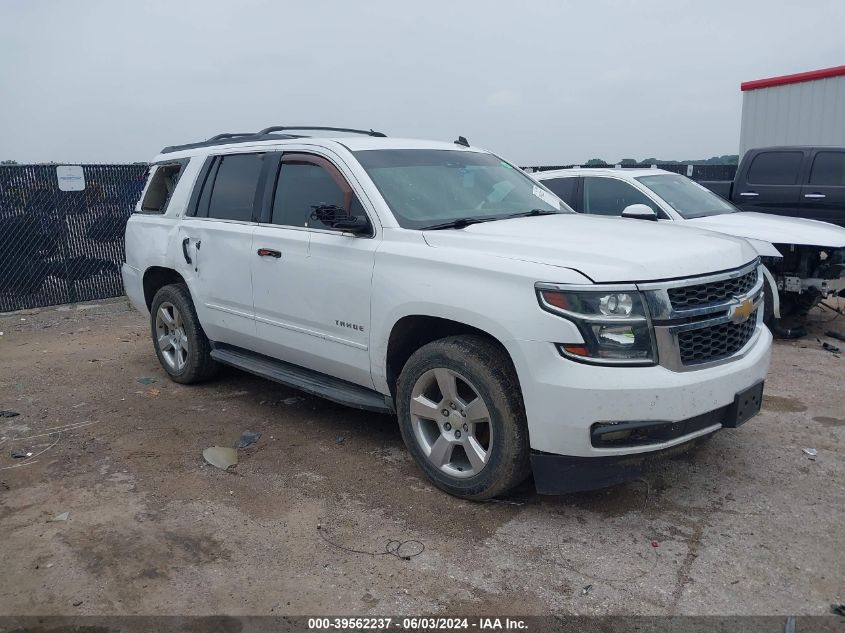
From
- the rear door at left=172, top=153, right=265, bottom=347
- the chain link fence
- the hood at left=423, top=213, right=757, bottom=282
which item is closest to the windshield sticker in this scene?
the hood at left=423, top=213, right=757, bottom=282

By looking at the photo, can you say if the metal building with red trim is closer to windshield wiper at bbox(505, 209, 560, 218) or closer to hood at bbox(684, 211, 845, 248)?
hood at bbox(684, 211, 845, 248)

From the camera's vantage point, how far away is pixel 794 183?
32.1ft

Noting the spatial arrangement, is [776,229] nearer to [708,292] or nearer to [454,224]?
[708,292]

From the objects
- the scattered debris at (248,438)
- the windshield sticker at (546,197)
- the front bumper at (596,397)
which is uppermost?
the windshield sticker at (546,197)

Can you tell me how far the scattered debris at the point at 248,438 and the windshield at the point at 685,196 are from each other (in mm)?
5066

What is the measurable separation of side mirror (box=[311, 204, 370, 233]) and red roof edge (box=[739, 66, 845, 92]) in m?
13.0

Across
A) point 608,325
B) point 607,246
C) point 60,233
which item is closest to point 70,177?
point 60,233

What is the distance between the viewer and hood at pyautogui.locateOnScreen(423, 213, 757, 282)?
3352 millimetres

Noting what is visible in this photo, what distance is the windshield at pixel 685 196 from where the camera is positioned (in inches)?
308

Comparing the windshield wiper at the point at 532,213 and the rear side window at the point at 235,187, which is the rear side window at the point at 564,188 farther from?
the rear side window at the point at 235,187

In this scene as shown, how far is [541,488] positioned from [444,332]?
3.37 ft

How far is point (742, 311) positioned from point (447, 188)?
1888 millimetres

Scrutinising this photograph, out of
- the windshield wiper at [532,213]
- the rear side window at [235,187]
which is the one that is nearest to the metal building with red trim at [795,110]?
the windshield wiper at [532,213]

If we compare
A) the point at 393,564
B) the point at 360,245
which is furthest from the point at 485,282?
the point at 393,564
